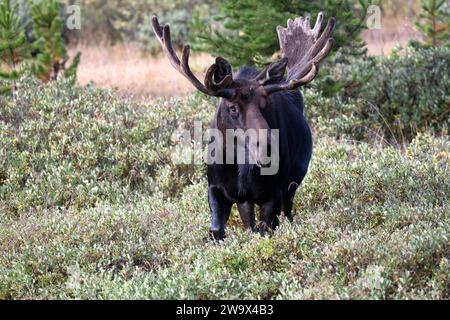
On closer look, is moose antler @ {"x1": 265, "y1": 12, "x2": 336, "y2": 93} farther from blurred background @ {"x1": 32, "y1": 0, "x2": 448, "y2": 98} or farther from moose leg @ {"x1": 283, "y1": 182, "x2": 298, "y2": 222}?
blurred background @ {"x1": 32, "y1": 0, "x2": 448, "y2": 98}

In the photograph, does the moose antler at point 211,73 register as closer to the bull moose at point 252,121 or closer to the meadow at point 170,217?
the bull moose at point 252,121

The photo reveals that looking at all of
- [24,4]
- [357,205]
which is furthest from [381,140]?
[24,4]

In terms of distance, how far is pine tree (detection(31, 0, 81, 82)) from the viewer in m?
14.3

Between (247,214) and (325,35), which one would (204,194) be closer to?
(247,214)

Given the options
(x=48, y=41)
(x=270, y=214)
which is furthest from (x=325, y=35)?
(x=48, y=41)

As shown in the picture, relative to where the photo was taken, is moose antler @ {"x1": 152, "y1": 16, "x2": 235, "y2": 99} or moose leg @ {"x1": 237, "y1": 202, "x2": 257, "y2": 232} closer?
moose antler @ {"x1": 152, "y1": 16, "x2": 235, "y2": 99}

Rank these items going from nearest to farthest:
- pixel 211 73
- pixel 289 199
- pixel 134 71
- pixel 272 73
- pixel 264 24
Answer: pixel 211 73
pixel 272 73
pixel 289 199
pixel 264 24
pixel 134 71

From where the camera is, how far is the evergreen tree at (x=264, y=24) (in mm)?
12438

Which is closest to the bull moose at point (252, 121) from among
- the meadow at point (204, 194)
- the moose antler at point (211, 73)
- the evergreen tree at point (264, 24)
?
the moose antler at point (211, 73)

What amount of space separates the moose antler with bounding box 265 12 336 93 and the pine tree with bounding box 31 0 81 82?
224 inches

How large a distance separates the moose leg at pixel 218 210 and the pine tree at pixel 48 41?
22.3 feet

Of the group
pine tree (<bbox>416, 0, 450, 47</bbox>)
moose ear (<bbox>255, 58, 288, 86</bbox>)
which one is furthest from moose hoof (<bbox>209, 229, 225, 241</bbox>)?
pine tree (<bbox>416, 0, 450, 47</bbox>)

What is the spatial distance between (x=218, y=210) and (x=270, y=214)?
437mm

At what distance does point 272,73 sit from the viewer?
7672 mm
